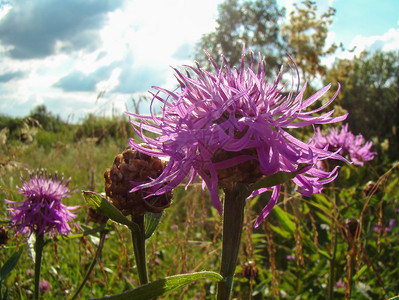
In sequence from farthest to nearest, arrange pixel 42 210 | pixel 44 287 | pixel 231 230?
pixel 44 287, pixel 42 210, pixel 231 230

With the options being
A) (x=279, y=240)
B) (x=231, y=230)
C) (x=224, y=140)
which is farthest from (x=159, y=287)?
(x=279, y=240)

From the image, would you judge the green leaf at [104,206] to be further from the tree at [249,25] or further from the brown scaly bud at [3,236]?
the tree at [249,25]

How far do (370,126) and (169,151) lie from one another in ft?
60.8

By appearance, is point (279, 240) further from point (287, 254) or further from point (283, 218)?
point (283, 218)

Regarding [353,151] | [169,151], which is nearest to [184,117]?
[169,151]

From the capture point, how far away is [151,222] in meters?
0.97

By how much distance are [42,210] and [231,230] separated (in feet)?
3.36

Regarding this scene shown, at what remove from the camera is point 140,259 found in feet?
3.08

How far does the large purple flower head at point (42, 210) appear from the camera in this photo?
1363 mm

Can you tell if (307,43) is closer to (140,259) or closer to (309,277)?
(309,277)

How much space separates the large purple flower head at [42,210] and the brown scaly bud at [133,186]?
0.60 m

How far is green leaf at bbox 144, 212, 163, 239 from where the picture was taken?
959 millimetres

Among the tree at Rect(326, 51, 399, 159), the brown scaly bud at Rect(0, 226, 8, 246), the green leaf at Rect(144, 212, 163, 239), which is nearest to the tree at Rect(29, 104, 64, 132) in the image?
the tree at Rect(326, 51, 399, 159)

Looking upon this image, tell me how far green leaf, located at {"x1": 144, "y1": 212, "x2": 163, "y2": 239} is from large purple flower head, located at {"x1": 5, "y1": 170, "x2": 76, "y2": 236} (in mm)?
580
